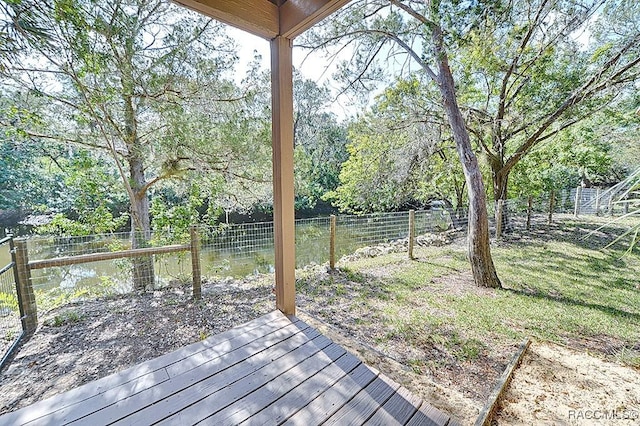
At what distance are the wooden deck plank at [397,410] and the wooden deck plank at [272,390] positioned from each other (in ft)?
1.22

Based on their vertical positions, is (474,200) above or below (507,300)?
above

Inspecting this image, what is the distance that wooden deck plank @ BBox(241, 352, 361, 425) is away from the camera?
114 cm

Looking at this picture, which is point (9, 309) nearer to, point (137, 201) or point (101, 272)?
point (101, 272)

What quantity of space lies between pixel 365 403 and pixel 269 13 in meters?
2.18

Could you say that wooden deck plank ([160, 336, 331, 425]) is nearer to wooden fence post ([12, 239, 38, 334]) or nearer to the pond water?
wooden fence post ([12, 239, 38, 334])

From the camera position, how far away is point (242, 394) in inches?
49.7

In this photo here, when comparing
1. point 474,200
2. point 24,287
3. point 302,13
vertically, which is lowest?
point 24,287

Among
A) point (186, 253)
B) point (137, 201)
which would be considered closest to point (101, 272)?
point (137, 201)

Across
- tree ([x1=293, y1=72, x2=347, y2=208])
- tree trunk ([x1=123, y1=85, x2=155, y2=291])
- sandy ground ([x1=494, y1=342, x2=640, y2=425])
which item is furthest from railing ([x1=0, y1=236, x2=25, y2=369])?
tree ([x1=293, y1=72, x2=347, y2=208])

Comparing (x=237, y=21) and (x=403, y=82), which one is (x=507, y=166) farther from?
(x=237, y=21)

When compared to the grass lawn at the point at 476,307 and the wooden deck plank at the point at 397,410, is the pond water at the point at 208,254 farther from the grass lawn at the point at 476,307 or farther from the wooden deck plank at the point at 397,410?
the wooden deck plank at the point at 397,410

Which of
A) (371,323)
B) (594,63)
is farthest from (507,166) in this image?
(371,323)

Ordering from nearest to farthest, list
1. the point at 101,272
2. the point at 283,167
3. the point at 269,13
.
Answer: the point at 269,13 → the point at 283,167 → the point at 101,272

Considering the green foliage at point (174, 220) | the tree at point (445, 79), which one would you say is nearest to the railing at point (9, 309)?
the green foliage at point (174, 220)
